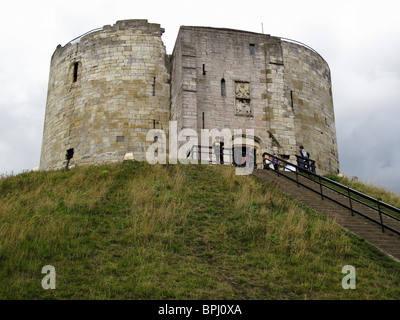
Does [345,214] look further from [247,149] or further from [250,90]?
[250,90]

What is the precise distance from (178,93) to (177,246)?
11.7m

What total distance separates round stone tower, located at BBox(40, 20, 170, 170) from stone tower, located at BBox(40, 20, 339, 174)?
0.05 metres

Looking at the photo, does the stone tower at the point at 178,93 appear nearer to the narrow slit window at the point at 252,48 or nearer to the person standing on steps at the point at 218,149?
the narrow slit window at the point at 252,48

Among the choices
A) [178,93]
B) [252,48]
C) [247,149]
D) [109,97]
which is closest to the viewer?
[178,93]

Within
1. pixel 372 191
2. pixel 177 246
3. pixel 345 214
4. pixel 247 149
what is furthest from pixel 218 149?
pixel 177 246

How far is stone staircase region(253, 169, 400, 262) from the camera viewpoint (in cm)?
1015

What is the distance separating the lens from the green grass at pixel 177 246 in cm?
751

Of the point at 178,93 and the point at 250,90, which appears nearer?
the point at 178,93

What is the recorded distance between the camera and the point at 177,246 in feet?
30.0

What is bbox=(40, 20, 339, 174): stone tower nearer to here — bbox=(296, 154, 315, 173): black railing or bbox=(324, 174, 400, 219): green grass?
bbox=(296, 154, 315, 173): black railing

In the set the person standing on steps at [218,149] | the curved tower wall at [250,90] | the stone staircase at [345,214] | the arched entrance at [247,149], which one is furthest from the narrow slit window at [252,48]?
the stone staircase at [345,214]

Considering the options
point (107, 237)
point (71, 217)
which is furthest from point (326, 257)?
point (71, 217)

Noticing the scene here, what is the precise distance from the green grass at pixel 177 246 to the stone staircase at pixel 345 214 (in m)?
0.42
